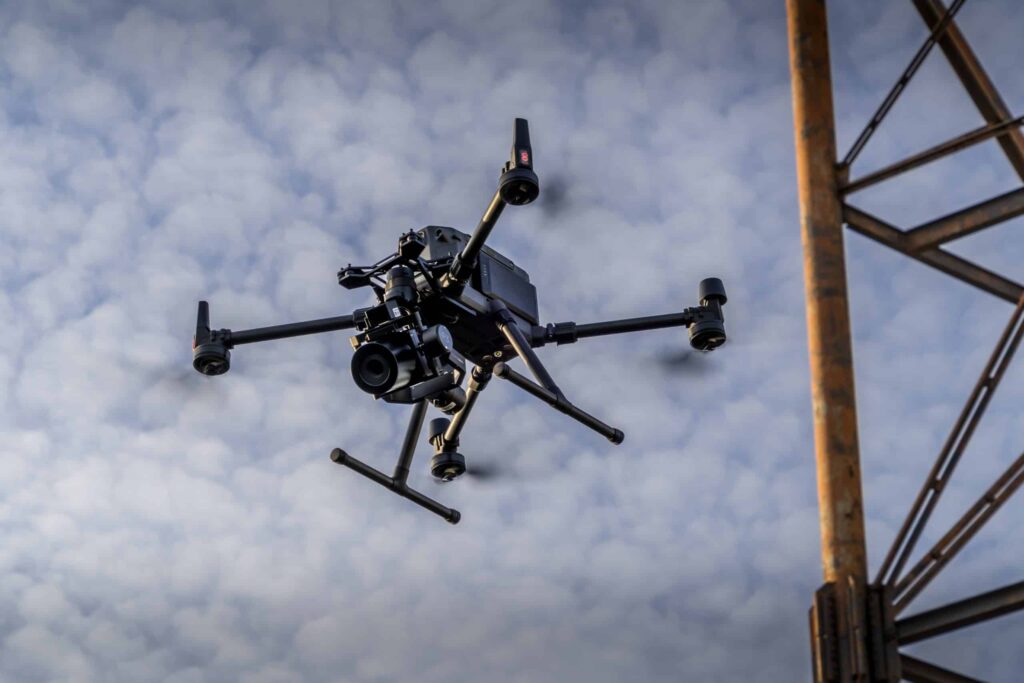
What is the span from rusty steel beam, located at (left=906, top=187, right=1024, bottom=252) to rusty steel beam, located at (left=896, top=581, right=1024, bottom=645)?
2289 mm

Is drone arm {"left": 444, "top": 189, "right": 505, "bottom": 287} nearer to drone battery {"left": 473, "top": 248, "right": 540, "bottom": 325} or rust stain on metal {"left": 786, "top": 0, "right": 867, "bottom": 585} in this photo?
drone battery {"left": 473, "top": 248, "right": 540, "bottom": 325}

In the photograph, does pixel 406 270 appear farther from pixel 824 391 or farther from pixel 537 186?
pixel 824 391

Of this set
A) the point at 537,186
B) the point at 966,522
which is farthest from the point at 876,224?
the point at 537,186

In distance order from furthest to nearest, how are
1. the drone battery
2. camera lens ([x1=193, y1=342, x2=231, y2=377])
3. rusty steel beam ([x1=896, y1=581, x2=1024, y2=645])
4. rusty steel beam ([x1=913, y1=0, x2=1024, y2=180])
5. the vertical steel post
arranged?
1. camera lens ([x1=193, y1=342, x2=231, y2=377])
2. the drone battery
3. rusty steel beam ([x1=913, y1=0, x2=1024, y2=180])
4. the vertical steel post
5. rusty steel beam ([x1=896, y1=581, x2=1024, y2=645])

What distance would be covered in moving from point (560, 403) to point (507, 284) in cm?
193

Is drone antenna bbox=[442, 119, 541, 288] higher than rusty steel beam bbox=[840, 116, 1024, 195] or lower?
higher

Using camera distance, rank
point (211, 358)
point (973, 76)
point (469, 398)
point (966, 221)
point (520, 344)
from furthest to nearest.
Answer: point (469, 398)
point (211, 358)
point (520, 344)
point (973, 76)
point (966, 221)

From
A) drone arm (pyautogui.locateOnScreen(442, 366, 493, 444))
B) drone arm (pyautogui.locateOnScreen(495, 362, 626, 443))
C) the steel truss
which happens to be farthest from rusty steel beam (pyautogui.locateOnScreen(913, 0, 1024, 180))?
drone arm (pyautogui.locateOnScreen(442, 366, 493, 444))

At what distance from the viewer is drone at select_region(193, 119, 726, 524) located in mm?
12812

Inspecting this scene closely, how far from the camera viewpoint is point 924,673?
318 inches

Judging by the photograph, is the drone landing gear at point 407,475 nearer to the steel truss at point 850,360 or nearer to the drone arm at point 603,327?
the drone arm at point 603,327

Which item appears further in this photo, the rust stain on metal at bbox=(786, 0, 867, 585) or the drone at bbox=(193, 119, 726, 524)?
the drone at bbox=(193, 119, 726, 524)

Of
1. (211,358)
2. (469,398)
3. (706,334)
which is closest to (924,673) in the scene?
(706,334)

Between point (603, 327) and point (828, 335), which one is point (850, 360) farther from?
point (603, 327)
